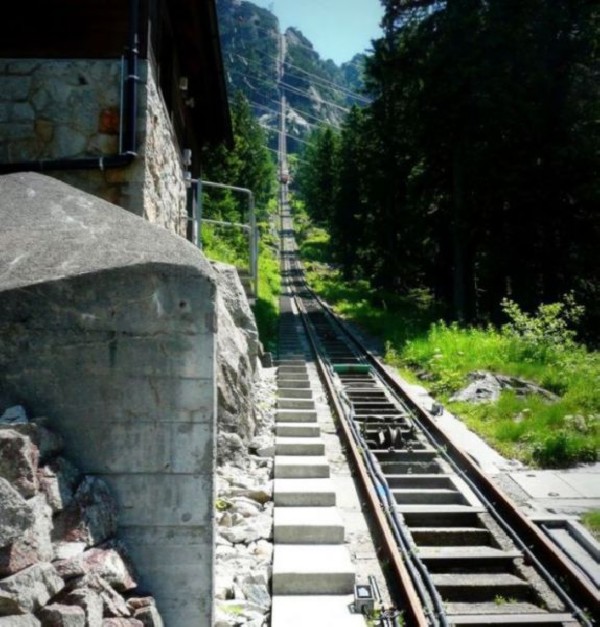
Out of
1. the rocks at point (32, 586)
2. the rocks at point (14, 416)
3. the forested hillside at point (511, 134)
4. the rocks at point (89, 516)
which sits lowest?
the rocks at point (32, 586)

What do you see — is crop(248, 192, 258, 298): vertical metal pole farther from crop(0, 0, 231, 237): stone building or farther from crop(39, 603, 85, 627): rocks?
crop(39, 603, 85, 627): rocks

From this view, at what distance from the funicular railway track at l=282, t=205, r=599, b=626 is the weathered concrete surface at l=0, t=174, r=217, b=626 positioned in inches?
80.0

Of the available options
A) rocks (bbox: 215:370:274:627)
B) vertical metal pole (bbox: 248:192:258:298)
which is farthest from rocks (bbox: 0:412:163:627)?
vertical metal pole (bbox: 248:192:258:298)

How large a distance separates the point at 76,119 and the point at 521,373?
32.4 ft

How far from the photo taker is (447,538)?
6.42m

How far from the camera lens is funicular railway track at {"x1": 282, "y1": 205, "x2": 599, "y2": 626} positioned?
5098 mm

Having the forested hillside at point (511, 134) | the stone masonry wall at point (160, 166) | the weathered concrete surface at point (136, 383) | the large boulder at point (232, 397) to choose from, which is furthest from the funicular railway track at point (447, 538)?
the forested hillside at point (511, 134)

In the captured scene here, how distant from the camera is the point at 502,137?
21.3m

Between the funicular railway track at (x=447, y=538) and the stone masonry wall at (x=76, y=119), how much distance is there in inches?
173

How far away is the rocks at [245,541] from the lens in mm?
4711

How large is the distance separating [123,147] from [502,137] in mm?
17680

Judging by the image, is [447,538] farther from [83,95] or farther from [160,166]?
[83,95]

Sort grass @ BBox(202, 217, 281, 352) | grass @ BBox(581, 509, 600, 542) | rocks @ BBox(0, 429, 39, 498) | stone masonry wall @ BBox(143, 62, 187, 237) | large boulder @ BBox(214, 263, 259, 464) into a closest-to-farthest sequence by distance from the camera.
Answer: rocks @ BBox(0, 429, 39, 498) → grass @ BBox(581, 509, 600, 542) → stone masonry wall @ BBox(143, 62, 187, 237) → large boulder @ BBox(214, 263, 259, 464) → grass @ BBox(202, 217, 281, 352)

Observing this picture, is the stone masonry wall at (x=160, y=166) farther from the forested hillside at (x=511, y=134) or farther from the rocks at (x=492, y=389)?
the forested hillside at (x=511, y=134)
